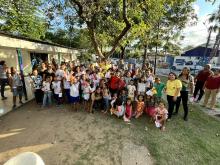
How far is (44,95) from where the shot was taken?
6617 mm

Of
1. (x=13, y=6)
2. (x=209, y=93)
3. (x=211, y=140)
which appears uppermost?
(x=13, y=6)

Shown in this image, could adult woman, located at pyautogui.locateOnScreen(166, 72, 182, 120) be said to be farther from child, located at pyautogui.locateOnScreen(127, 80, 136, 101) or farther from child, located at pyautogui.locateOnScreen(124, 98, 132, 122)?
child, located at pyautogui.locateOnScreen(124, 98, 132, 122)

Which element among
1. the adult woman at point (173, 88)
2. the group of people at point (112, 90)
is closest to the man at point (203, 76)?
the group of people at point (112, 90)

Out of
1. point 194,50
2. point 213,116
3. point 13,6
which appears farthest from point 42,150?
point 194,50

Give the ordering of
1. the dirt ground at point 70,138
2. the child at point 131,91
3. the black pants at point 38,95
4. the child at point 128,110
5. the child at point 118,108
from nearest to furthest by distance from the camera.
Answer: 1. the dirt ground at point 70,138
2. the child at point 128,110
3. the child at point 118,108
4. the child at point 131,91
5. the black pants at point 38,95

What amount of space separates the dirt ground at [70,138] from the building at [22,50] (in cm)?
266

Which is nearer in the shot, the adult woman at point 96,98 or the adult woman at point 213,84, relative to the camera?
the adult woman at point 96,98

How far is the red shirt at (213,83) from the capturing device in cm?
702

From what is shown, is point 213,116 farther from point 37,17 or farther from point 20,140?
point 37,17

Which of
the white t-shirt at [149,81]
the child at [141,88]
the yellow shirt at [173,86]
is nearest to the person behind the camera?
the yellow shirt at [173,86]

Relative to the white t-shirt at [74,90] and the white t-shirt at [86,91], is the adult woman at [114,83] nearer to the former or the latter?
the white t-shirt at [86,91]

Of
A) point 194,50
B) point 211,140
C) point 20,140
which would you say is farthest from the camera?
point 194,50

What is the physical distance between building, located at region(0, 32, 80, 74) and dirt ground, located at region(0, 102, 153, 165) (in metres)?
2.66

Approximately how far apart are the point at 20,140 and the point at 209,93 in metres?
7.22
